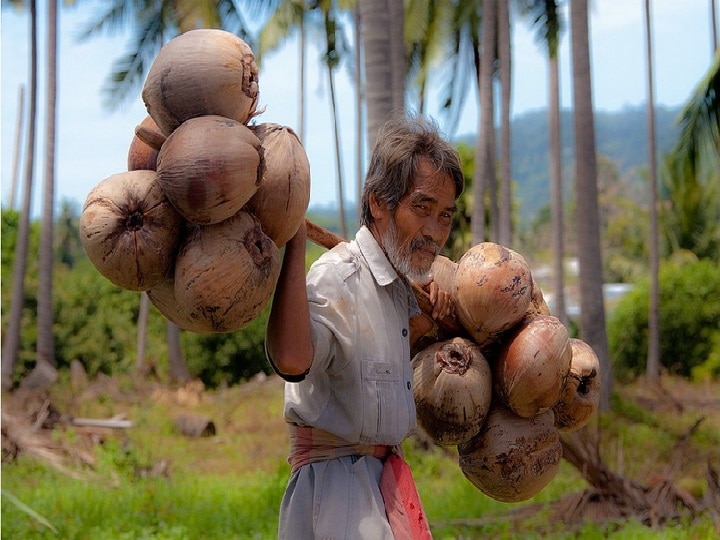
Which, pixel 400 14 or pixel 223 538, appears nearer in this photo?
pixel 223 538

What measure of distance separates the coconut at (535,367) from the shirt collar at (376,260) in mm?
379

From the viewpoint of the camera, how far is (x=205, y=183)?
1.80 meters

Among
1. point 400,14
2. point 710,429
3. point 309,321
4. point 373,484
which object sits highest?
point 400,14

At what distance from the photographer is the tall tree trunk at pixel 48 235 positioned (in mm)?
14547

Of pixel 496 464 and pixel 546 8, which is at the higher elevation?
pixel 546 8

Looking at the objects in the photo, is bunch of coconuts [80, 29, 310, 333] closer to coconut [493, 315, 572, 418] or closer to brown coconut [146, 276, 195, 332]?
brown coconut [146, 276, 195, 332]

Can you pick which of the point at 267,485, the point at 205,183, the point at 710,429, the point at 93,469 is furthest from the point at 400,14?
the point at 205,183

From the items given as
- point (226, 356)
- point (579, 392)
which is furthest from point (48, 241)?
point (579, 392)

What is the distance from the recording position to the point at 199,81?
6.30 feet

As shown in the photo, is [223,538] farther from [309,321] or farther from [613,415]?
[613,415]

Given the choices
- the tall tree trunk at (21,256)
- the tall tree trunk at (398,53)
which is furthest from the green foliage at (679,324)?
the tall tree trunk at (398,53)

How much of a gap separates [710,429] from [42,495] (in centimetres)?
835

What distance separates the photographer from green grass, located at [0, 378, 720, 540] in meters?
6.32

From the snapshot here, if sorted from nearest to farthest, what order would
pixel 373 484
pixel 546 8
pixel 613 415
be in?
1. pixel 373 484
2. pixel 613 415
3. pixel 546 8
